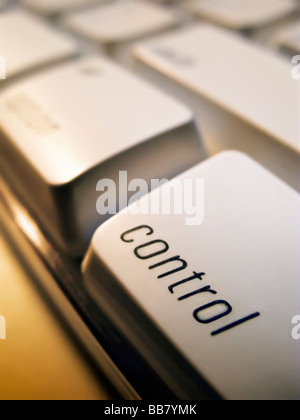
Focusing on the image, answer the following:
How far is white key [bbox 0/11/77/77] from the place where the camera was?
1.44 ft

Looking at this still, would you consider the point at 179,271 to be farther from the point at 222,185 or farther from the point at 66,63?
the point at 66,63

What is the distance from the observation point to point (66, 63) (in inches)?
18.0

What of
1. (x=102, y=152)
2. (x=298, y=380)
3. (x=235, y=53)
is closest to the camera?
(x=298, y=380)

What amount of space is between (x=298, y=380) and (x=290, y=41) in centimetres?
35

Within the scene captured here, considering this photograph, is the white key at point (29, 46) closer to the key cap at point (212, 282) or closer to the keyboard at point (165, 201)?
the keyboard at point (165, 201)

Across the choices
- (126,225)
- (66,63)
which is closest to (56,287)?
(126,225)

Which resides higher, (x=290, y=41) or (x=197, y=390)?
(x=290, y=41)

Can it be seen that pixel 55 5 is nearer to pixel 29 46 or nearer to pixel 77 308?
pixel 29 46

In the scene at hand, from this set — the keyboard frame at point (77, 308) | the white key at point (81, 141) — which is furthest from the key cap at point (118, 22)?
the keyboard frame at point (77, 308)

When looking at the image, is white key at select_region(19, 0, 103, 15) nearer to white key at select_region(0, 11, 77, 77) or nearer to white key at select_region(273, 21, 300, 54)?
white key at select_region(0, 11, 77, 77)

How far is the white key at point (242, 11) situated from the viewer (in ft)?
1.68

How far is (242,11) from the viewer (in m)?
0.53

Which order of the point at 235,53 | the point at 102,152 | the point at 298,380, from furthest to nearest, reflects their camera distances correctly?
1. the point at 235,53
2. the point at 102,152
3. the point at 298,380

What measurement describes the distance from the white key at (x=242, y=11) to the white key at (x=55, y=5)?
0.14 metres
